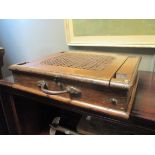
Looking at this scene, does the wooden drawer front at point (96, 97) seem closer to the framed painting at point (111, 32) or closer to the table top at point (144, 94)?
the table top at point (144, 94)

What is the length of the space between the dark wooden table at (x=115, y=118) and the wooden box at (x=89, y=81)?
2 cm

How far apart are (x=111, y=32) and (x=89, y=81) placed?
0.44 metres

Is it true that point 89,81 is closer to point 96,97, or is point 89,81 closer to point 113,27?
point 96,97

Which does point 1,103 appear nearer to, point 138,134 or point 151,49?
point 138,134

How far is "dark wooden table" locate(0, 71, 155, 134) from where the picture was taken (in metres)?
0.47

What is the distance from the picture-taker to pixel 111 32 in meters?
0.85

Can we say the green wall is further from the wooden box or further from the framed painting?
the wooden box

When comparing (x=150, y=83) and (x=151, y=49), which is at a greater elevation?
(x=151, y=49)

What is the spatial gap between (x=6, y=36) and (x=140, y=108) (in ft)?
4.01

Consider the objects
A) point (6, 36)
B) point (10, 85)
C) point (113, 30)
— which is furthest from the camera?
point (6, 36)

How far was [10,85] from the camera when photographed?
724 mm

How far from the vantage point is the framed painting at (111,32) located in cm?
76

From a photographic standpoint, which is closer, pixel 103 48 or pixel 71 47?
pixel 103 48
